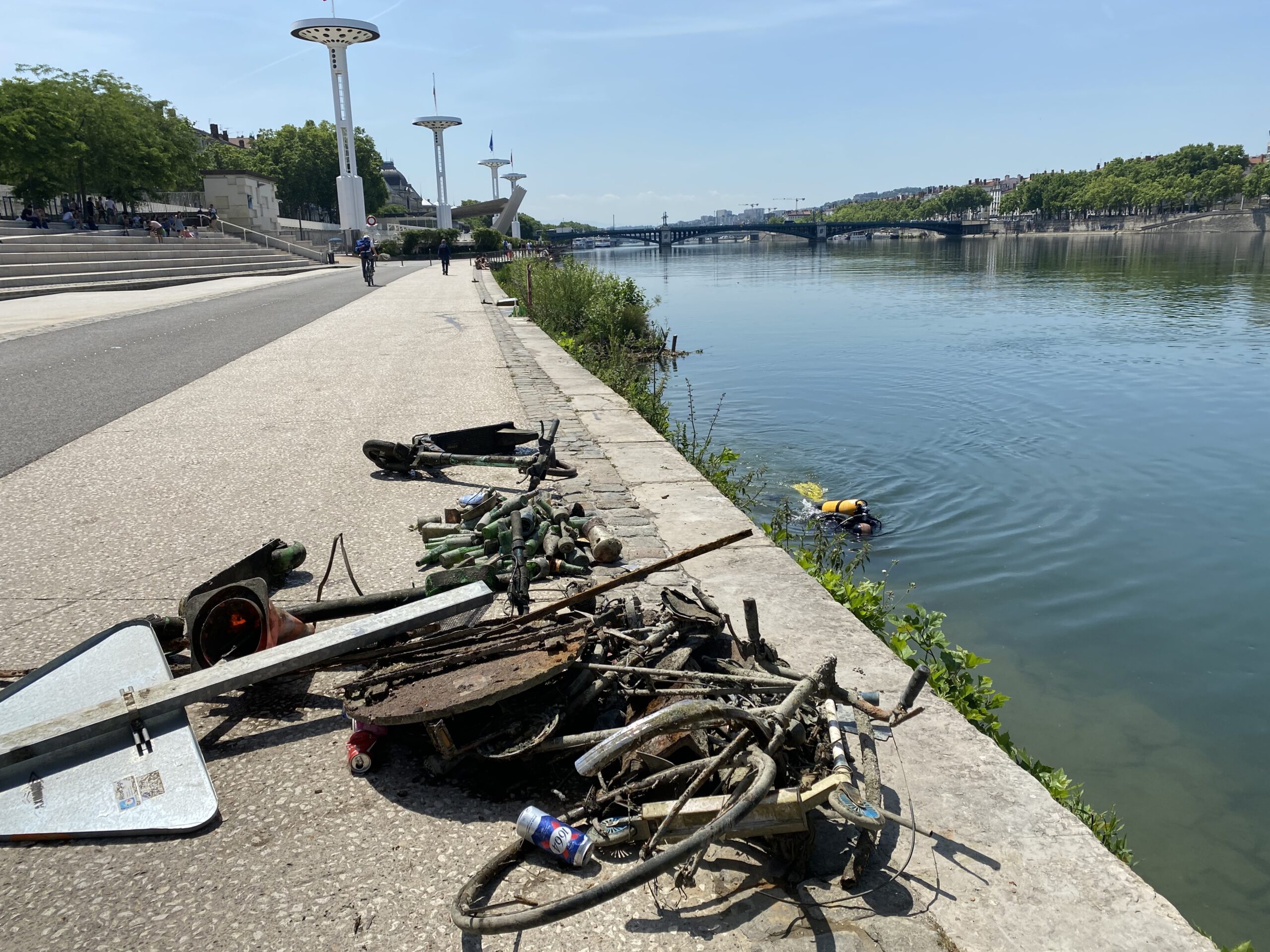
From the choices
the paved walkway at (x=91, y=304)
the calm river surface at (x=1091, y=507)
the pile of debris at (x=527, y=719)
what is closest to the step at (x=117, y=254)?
the paved walkway at (x=91, y=304)

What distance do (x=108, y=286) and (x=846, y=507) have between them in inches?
1087

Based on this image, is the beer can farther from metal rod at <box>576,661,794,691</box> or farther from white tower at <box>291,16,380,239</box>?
white tower at <box>291,16,380,239</box>

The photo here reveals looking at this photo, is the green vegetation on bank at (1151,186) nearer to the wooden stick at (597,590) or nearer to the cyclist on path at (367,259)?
the cyclist on path at (367,259)

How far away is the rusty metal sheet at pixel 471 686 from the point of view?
263 cm

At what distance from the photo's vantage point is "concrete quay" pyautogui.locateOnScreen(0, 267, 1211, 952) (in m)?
2.18

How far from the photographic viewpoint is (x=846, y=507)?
977cm

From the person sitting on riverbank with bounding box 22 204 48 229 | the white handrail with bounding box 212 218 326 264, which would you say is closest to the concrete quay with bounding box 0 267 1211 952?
the person sitting on riverbank with bounding box 22 204 48 229

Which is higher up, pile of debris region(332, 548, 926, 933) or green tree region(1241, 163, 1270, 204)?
green tree region(1241, 163, 1270, 204)

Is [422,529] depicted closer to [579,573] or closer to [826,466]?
[579,573]

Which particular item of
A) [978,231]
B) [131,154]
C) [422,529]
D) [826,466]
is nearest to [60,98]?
[131,154]

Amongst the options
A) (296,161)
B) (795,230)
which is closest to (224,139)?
(296,161)

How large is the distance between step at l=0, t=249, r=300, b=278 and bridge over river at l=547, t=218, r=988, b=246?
96990 mm

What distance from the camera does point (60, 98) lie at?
46625mm

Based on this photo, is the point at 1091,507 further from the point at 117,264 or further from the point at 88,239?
the point at 88,239
